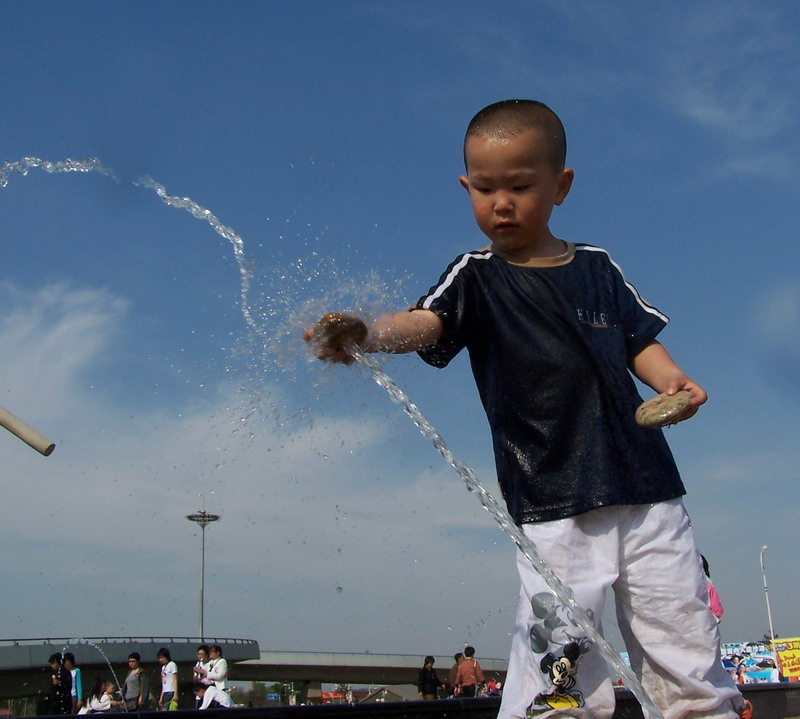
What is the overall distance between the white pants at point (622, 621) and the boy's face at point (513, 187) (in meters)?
0.92

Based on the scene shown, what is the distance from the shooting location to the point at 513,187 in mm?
2867

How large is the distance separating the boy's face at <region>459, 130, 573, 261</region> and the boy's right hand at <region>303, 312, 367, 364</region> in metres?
0.64

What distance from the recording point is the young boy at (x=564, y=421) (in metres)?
2.54

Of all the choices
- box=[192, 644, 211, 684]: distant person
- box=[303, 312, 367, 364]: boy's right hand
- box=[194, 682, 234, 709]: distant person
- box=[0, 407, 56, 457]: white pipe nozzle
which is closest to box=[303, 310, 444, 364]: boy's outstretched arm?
box=[303, 312, 367, 364]: boy's right hand

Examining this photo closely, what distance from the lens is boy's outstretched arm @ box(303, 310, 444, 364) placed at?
2543mm

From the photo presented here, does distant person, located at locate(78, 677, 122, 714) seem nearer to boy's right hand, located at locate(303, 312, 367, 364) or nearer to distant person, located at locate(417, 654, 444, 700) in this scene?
distant person, located at locate(417, 654, 444, 700)

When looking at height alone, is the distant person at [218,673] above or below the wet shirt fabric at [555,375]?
below

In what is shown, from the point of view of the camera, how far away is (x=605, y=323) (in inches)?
115

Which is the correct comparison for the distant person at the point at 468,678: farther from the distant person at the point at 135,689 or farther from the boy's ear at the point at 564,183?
the boy's ear at the point at 564,183

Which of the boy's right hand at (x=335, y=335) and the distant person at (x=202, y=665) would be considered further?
the distant person at (x=202, y=665)

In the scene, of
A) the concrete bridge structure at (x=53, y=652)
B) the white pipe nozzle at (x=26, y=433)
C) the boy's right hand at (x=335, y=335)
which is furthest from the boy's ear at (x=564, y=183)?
the concrete bridge structure at (x=53, y=652)

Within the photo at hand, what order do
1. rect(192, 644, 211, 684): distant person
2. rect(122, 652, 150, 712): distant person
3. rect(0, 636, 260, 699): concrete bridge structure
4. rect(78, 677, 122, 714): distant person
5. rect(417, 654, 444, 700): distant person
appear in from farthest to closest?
rect(0, 636, 260, 699): concrete bridge structure < rect(417, 654, 444, 700): distant person < rect(78, 677, 122, 714): distant person < rect(122, 652, 150, 712): distant person < rect(192, 644, 211, 684): distant person

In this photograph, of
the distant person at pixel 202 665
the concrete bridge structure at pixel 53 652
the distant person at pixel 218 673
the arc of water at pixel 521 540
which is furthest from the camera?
the concrete bridge structure at pixel 53 652

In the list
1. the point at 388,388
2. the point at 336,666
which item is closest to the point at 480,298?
the point at 388,388
